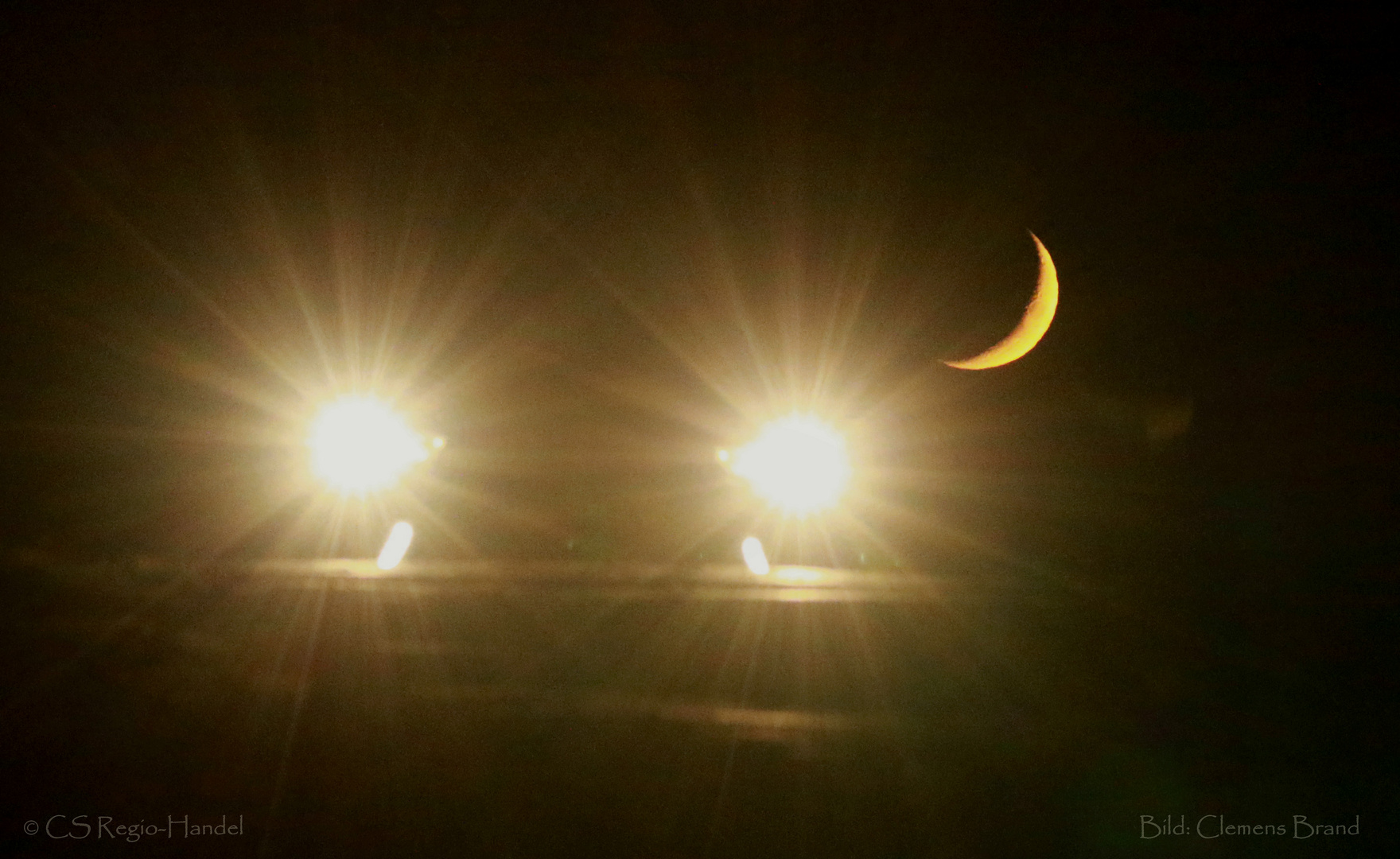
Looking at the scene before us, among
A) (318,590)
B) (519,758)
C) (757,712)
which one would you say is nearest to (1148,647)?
(757,712)

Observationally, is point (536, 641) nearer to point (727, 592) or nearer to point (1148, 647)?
point (727, 592)

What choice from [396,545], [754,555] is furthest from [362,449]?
[754,555]

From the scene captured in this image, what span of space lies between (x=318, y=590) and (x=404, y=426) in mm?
4484

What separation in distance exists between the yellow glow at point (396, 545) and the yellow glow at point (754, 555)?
4334mm

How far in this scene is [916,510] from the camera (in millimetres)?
12438

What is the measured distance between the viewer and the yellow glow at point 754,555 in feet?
34.4

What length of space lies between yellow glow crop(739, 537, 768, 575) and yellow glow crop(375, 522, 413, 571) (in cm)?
433

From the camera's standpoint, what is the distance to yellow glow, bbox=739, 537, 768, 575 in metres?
10.5

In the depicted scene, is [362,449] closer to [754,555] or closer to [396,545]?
[396,545]

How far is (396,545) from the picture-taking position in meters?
12.1

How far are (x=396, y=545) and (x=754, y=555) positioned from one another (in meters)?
5.02

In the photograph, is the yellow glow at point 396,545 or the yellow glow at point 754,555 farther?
the yellow glow at point 396,545

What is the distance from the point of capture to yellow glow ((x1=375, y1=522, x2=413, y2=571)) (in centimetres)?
1101

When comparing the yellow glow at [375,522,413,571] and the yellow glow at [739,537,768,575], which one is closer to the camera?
the yellow glow at [739,537,768,575]
